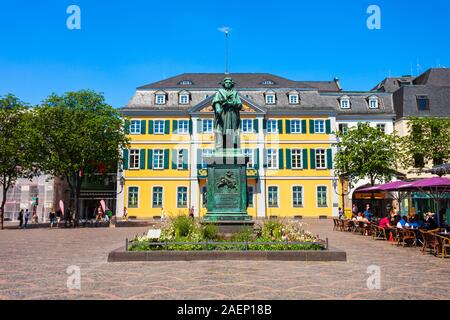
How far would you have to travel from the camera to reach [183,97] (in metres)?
42.8

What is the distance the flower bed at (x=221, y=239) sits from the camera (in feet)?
35.9

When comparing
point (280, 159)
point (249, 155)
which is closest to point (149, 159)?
point (249, 155)

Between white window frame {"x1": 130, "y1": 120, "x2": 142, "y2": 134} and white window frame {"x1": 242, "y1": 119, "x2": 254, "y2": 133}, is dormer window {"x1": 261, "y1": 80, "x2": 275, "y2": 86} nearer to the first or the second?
white window frame {"x1": 242, "y1": 119, "x2": 254, "y2": 133}

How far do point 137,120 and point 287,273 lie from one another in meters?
35.1

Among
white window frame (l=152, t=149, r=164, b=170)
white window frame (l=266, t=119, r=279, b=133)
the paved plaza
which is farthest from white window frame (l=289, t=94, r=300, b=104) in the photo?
the paved plaza

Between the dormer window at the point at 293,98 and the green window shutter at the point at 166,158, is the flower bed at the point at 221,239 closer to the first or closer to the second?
the green window shutter at the point at 166,158

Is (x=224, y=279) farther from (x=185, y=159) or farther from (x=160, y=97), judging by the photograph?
(x=160, y=97)

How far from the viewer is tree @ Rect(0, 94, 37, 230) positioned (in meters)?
27.9

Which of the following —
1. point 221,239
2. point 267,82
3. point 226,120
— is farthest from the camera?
point 267,82

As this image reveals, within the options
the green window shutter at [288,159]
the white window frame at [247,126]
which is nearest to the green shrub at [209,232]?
the green window shutter at [288,159]

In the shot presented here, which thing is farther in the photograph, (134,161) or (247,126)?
(247,126)

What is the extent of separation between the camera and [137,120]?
41656 mm

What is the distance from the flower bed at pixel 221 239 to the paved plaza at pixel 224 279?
2.46 ft

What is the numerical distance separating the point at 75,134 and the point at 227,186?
59.7ft
